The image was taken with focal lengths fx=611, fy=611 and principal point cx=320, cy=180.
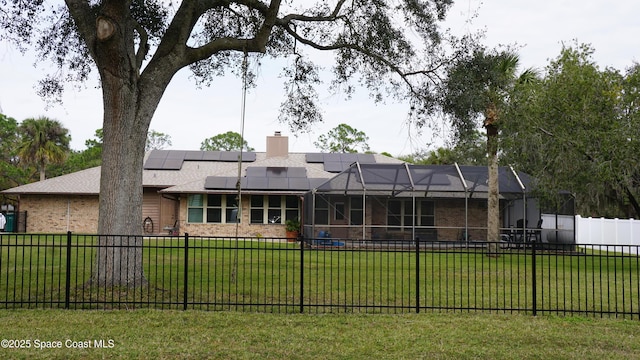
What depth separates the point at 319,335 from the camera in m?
8.45

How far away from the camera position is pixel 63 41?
48.4 ft

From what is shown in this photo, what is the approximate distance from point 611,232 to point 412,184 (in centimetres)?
1063

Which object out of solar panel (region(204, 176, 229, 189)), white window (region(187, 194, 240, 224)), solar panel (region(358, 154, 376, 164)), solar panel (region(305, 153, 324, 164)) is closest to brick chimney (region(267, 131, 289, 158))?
solar panel (region(305, 153, 324, 164))

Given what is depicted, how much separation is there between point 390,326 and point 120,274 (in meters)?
5.06

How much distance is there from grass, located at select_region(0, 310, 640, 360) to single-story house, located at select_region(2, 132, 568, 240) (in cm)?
1595

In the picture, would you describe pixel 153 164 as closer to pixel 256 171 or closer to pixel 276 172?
pixel 256 171

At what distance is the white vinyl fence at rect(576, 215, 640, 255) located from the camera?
2767 centimetres

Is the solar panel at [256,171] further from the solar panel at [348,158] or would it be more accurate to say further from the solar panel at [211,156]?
the solar panel at [348,158]

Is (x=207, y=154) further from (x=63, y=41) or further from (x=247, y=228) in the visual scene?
(x=63, y=41)

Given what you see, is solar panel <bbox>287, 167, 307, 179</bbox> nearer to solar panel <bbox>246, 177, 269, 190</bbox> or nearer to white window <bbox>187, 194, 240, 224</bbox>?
solar panel <bbox>246, 177, 269, 190</bbox>

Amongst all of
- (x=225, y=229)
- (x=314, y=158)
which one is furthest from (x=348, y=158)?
(x=225, y=229)

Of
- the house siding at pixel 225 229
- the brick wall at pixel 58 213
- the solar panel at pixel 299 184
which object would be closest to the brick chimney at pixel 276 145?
the solar panel at pixel 299 184

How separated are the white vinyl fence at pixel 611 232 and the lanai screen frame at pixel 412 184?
4.70 metres

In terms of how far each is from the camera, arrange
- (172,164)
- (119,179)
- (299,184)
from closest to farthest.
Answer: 1. (119,179)
2. (299,184)
3. (172,164)
